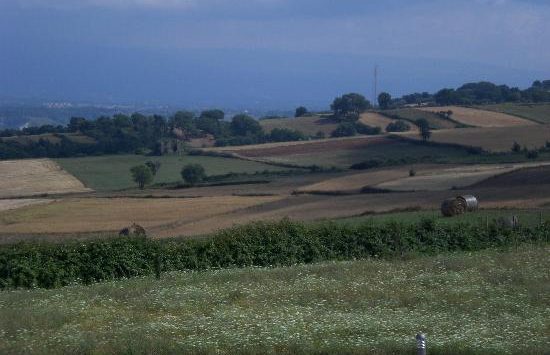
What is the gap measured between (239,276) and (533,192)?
25397 mm

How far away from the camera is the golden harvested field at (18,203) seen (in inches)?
1916

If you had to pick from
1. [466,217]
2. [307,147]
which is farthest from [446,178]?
[307,147]

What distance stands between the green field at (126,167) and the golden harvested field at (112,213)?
43.4 feet

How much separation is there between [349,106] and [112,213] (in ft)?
210

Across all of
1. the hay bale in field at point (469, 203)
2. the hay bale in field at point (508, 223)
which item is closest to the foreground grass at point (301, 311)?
the hay bale in field at point (508, 223)

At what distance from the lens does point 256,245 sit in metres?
24.4

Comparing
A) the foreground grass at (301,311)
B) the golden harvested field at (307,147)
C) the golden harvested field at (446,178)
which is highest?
the foreground grass at (301,311)

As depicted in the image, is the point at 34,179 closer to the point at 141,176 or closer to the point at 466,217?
the point at 141,176

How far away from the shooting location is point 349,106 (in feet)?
346

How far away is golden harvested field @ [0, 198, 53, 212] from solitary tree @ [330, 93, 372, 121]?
50.5 m

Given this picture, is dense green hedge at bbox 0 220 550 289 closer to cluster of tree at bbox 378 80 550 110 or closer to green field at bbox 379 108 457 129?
green field at bbox 379 108 457 129

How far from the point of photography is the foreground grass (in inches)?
463

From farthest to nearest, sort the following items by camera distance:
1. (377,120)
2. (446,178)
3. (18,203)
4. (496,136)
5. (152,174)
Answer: (377,120), (496,136), (152,174), (446,178), (18,203)

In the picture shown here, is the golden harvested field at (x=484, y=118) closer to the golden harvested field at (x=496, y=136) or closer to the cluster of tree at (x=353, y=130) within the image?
the golden harvested field at (x=496, y=136)
